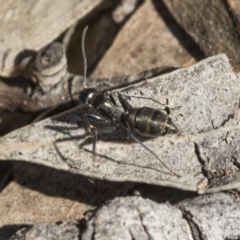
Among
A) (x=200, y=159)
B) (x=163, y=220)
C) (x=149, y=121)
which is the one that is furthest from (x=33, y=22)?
(x=163, y=220)

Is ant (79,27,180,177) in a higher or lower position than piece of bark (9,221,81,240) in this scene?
higher

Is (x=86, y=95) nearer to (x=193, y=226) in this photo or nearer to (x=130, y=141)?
(x=130, y=141)

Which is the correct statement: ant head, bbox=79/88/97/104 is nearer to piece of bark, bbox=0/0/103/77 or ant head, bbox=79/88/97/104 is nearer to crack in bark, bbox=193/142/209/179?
piece of bark, bbox=0/0/103/77

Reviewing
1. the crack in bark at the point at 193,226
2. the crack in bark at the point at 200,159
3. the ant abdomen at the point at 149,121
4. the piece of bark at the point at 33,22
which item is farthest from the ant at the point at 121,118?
the piece of bark at the point at 33,22

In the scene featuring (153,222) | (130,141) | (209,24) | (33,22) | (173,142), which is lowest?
(153,222)

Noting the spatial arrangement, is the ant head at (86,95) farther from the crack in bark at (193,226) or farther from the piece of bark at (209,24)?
the crack in bark at (193,226)

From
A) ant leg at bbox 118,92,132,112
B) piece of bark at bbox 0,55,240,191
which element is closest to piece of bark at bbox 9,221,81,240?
piece of bark at bbox 0,55,240,191
